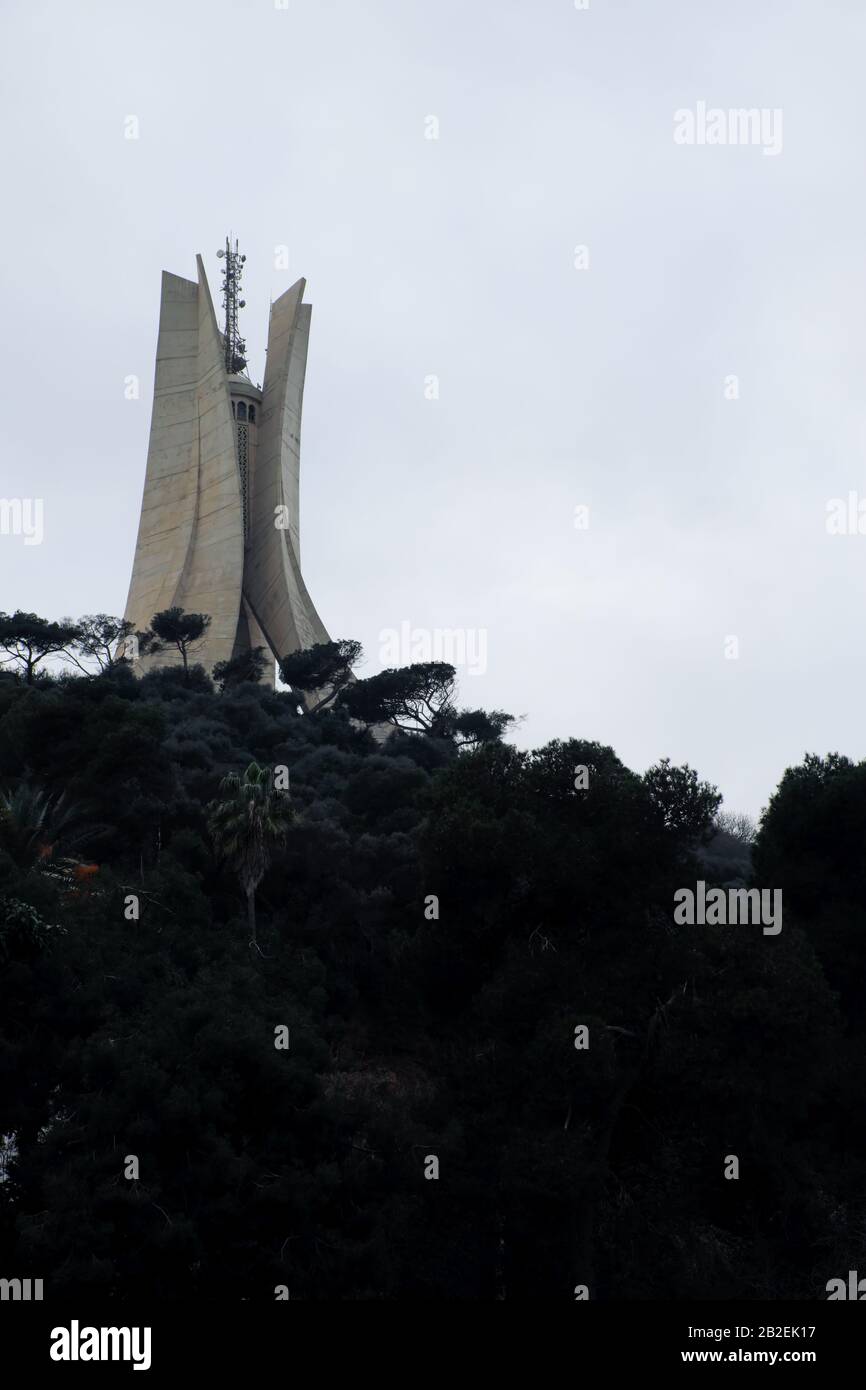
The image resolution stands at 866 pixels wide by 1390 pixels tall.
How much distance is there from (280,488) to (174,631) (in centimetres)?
718

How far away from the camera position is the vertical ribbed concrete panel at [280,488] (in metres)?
49.9

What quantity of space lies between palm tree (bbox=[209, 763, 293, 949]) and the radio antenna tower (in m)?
33.5

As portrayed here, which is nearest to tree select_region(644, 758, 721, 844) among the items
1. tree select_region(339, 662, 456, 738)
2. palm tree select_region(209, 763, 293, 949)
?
palm tree select_region(209, 763, 293, 949)

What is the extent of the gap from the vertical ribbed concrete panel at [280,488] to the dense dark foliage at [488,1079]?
29.9 m

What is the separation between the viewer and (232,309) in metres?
53.7

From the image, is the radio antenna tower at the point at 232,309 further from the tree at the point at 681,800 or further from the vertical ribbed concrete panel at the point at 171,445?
the tree at the point at 681,800

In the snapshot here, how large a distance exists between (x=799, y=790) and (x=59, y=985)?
943 cm

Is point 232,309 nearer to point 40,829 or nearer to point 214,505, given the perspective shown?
point 214,505

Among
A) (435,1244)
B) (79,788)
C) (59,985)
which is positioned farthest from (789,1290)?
(79,788)

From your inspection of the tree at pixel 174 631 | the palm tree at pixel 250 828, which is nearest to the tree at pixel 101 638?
the tree at pixel 174 631

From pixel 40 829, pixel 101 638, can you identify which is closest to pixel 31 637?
pixel 101 638

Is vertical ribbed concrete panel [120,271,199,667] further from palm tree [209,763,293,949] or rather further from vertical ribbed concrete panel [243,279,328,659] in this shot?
palm tree [209,763,293,949]

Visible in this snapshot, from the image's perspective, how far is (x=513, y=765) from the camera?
61.7 ft

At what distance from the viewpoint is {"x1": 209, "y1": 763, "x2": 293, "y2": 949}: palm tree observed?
68.3 feet
